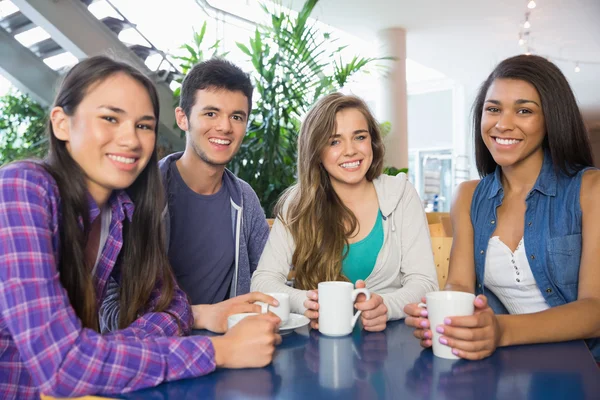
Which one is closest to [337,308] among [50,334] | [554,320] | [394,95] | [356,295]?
[356,295]

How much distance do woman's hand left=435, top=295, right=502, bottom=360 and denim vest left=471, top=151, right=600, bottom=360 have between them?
569 millimetres

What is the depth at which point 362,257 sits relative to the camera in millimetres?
1703

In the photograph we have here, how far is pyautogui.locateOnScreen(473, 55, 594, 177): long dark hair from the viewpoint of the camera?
4.83 ft

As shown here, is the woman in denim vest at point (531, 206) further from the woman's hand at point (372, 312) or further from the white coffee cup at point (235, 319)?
the white coffee cup at point (235, 319)

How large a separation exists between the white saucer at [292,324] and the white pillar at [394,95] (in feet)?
21.1

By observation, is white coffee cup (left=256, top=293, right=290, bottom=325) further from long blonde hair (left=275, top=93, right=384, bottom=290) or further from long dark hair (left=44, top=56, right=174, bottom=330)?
long blonde hair (left=275, top=93, right=384, bottom=290)

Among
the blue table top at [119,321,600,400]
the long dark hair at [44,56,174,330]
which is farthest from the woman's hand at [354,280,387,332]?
the long dark hair at [44,56,174,330]

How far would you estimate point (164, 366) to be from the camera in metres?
0.86

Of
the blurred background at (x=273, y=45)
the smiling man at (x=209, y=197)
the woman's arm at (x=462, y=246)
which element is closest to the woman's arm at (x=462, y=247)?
the woman's arm at (x=462, y=246)

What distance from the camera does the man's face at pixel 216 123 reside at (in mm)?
2037

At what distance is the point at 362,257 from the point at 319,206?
0.80ft

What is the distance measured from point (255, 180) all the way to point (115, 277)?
268 centimetres

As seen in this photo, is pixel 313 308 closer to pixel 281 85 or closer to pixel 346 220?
pixel 346 220

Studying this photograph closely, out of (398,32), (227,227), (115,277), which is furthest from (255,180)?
(398,32)
